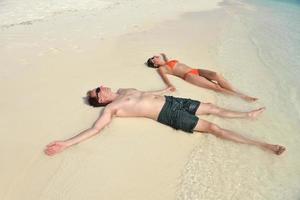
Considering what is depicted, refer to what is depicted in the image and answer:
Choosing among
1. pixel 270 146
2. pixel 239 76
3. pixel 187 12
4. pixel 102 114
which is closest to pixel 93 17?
pixel 187 12

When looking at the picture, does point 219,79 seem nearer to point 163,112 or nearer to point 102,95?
point 163,112

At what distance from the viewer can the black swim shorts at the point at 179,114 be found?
19.8ft

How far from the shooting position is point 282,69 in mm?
9211

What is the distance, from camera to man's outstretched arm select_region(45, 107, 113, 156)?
5398mm

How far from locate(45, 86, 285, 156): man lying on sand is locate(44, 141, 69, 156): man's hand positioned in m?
0.20

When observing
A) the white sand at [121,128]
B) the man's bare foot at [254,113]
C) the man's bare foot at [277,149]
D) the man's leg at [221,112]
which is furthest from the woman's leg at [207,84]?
the man's bare foot at [277,149]

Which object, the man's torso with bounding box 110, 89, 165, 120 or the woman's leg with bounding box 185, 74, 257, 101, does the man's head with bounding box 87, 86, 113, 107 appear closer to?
the man's torso with bounding box 110, 89, 165, 120

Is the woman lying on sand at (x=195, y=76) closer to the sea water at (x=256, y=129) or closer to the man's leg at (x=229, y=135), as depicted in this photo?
the sea water at (x=256, y=129)

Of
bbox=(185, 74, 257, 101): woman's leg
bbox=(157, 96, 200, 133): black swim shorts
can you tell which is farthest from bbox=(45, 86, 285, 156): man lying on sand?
bbox=(185, 74, 257, 101): woman's leg

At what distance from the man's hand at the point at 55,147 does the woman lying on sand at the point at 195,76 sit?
2.55 m

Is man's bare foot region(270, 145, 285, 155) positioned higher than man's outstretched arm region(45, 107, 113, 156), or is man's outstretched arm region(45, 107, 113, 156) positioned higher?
man's outstretched arm region(45, 107, 113, 156)

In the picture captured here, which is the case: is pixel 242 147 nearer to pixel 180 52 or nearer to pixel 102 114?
pixel 102 114

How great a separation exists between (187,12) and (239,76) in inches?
260

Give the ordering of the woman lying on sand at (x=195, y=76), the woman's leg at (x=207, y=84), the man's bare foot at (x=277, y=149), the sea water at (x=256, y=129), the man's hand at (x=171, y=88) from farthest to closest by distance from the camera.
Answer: the woman lying on sand at (x=195, y=76), the woman's leg at (x=207, y=84), the man's hand at (x=171, y=88), the man's bare foot at (x=277, y=149), the sea water at (x=256, y=129)
